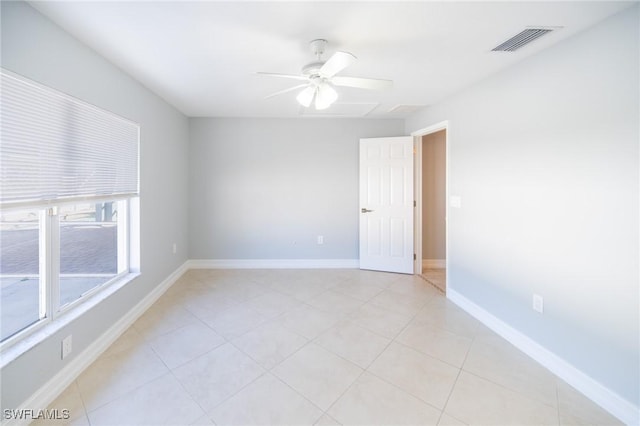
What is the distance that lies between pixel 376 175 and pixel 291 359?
9.37ft

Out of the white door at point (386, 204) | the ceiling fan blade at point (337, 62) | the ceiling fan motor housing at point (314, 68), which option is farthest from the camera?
the white door at point (386, 204)

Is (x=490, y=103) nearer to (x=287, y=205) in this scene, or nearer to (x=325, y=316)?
(x=325, y=316)

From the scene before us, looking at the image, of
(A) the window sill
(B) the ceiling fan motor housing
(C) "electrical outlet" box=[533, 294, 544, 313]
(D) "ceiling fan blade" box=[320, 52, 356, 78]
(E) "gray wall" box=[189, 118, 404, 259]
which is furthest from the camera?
(E) "gray wall" box=[189, 118, 404, 259]

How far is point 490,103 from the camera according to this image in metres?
2.49

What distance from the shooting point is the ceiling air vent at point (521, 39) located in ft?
5.76

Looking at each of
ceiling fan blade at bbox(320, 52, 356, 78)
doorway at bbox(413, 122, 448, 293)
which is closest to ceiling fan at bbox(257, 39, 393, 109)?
ceiling fan blade at bbox(320, 52, 356, 78)

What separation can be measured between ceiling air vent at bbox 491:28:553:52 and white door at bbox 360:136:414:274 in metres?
1.90

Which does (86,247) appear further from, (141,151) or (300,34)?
(300,34)

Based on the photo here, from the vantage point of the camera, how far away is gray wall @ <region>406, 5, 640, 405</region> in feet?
5.08

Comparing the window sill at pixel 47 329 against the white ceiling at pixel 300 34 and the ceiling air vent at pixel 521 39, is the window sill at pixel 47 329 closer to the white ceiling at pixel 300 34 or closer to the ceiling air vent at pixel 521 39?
the white ceiling at pixel 300 34

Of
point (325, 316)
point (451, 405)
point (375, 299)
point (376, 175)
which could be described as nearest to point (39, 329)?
point (325, 316)

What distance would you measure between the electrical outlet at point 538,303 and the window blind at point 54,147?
11.5 ft

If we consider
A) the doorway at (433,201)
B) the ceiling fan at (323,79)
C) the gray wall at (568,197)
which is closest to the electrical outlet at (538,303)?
the gray wall at (568,197)

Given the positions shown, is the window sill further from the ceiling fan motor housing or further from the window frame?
the ceiling fan motor housing
